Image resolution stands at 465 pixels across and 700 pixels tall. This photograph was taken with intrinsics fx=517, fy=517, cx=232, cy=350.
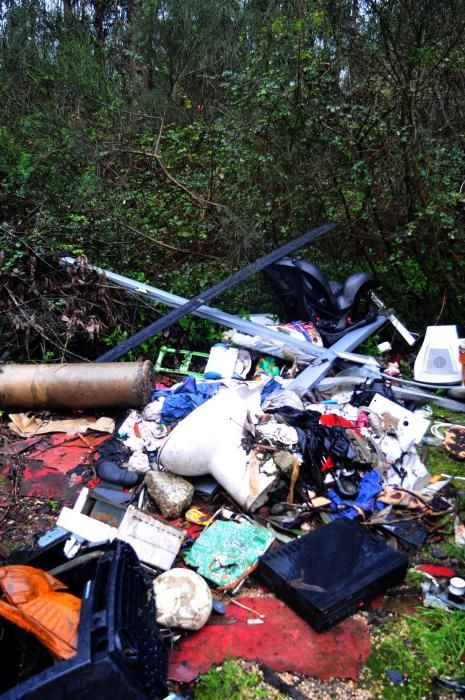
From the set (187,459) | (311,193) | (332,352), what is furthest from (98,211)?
(187,459)

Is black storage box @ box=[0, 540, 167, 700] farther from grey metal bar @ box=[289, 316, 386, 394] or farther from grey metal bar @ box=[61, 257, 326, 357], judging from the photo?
grey metal bar @ box=[61, 257, 326, 357]

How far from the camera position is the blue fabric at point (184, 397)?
4.66 meters

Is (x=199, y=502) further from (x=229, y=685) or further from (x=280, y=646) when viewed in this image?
(x=229, y=685)

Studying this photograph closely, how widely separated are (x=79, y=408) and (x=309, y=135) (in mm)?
4102

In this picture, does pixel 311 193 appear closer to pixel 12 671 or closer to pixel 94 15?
pixel 12 671

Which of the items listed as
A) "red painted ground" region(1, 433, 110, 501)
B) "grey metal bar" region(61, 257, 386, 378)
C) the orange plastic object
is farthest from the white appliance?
the orange plastic object

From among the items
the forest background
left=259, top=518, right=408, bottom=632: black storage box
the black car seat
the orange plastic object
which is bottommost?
left=259, top=518, right=408, bottom=632: black storage box

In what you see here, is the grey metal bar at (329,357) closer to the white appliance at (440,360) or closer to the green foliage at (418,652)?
the white appliance at (440,360)

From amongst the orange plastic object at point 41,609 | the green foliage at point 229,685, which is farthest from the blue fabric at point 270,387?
the orange plastic object at point 41,609

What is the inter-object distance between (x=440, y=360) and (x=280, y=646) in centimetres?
344

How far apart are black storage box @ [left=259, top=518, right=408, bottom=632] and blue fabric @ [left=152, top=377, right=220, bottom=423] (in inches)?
71.0

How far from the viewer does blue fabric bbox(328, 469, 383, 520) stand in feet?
11.9

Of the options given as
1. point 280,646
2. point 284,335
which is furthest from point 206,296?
point 280,646

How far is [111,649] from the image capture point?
5.88 ft
